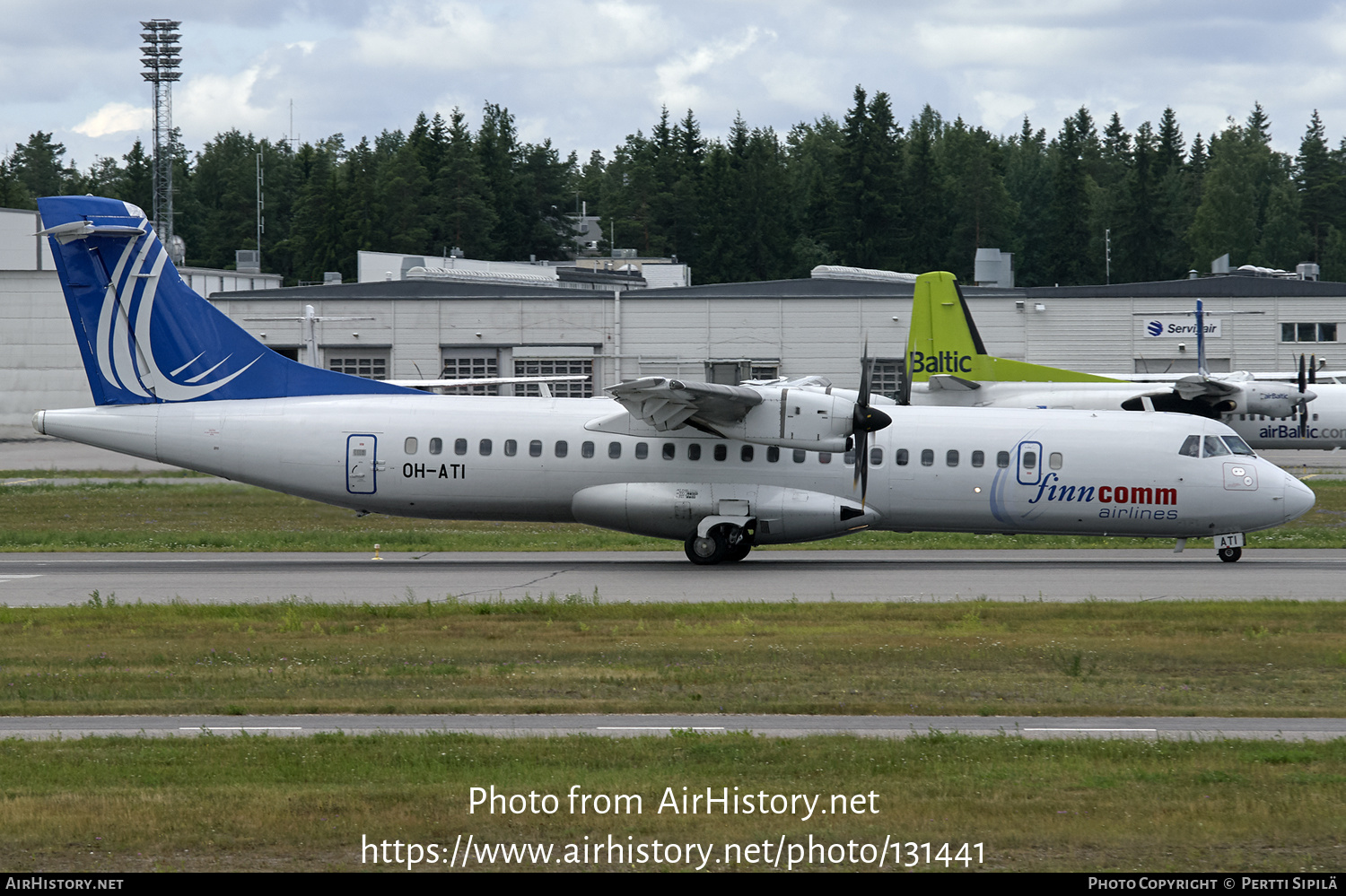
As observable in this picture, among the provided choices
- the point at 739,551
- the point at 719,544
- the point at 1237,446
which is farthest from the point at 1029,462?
the point at 719,544

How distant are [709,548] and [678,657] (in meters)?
8.67

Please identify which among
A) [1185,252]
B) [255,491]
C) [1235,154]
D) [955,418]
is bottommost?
[255,491]

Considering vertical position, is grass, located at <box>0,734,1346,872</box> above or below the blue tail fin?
below

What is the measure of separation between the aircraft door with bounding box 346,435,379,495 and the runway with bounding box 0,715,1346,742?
1209 cm

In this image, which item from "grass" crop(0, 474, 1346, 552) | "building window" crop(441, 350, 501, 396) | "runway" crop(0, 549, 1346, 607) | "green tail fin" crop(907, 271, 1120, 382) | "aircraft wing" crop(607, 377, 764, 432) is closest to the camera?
"runway" crop(0, 549, 1346, 607)

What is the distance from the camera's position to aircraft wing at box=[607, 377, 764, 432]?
2336 cm

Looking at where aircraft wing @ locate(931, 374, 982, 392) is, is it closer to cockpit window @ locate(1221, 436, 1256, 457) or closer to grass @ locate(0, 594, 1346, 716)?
cockpit window @ locate(1221, 436, 1256, 457)

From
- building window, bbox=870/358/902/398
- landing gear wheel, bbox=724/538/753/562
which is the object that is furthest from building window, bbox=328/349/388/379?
landing gear wheel, bbox=724/538/753/562

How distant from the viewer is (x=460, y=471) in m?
25.1

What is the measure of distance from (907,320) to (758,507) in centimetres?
3872

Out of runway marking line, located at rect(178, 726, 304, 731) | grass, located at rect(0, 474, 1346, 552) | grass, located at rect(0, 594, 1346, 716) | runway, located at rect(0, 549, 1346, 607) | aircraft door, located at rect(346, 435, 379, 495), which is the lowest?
grass, located at rect(0, 474, 1346, 552)

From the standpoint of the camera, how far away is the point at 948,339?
127 feet
